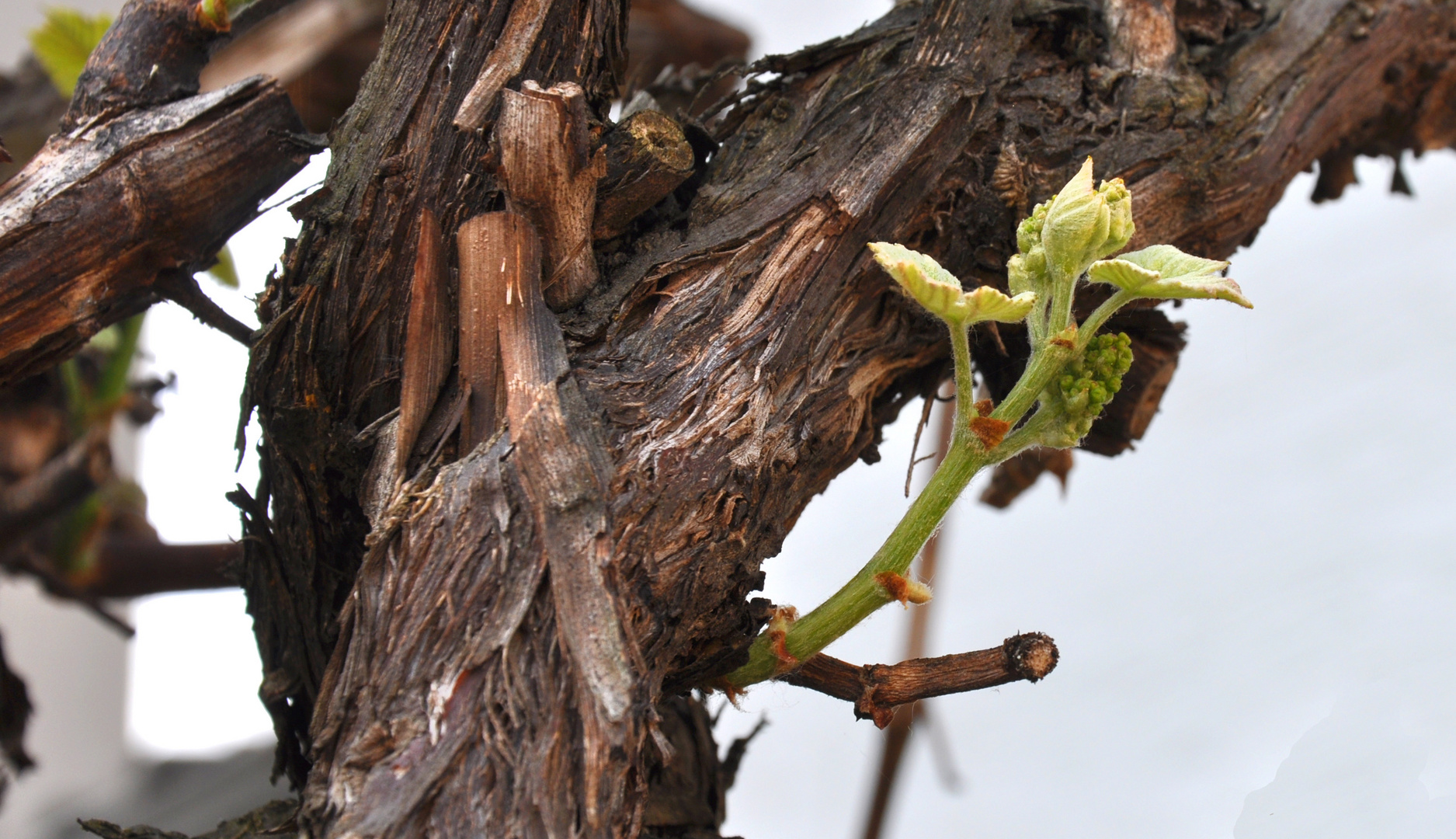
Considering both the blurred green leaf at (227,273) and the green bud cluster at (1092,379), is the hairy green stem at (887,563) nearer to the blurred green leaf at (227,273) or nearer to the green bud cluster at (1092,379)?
the green bud cluster at (1092,379)

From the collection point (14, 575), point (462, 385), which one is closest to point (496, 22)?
point (462, 385)

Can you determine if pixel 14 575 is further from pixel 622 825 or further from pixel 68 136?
pixel 622 825

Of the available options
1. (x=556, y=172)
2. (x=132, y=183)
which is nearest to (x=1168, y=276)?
(x=556, y=172)

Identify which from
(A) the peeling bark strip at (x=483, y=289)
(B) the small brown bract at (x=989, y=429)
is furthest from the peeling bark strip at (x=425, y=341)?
(B) the small brown bract at (x=989, y=429)

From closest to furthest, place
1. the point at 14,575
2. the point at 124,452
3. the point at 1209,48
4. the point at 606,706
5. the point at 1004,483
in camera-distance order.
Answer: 1. the point at 606,706
2. the point at 1209,48
3. the point at 1004,483
4. the point at 14,575
5. the point at 124,452

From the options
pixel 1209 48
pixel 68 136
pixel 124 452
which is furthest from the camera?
pixel 124 452

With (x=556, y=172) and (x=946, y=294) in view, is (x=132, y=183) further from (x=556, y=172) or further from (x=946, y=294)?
(x=946, y=294)

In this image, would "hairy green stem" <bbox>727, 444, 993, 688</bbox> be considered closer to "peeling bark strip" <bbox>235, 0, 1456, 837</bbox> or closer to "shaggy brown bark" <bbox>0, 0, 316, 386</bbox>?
"peeling bark strip" <bbox>235, 0, 1456, 837</bbox>

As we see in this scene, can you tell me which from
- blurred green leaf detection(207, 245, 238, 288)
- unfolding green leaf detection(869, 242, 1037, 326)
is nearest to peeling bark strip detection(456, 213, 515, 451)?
unfolding green leaf detection(869, 242, 1037, 326)
